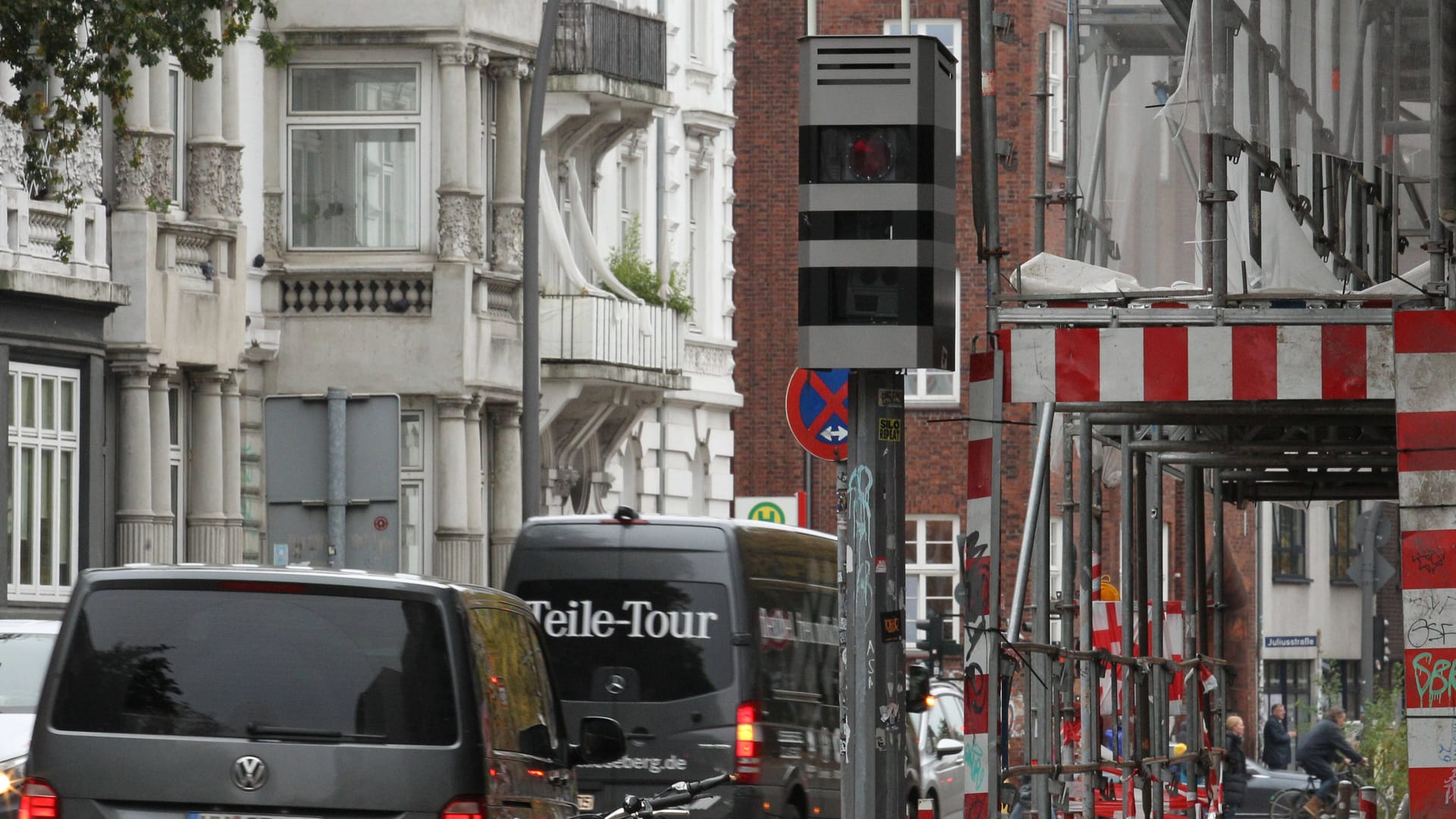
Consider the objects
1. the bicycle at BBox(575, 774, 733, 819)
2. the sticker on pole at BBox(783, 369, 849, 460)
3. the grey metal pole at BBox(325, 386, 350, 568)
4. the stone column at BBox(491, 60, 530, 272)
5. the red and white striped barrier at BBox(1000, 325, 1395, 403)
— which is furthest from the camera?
the stone column at BBox(491, 60, 530, 272)

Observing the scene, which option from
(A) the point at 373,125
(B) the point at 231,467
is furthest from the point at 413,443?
(A) the point at 373,125

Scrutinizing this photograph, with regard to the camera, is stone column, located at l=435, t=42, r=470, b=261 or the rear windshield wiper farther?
stone column, located at l=435, t=42, r=470, b=261

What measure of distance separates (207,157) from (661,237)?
45.1 ft

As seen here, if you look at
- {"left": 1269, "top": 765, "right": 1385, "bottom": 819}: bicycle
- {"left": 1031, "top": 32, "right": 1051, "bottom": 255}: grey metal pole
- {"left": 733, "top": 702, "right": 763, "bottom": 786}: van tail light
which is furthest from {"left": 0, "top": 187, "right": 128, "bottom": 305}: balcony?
{"left": 1269, "top": 765, "right": 1385, "bottom": 819}: bicycle

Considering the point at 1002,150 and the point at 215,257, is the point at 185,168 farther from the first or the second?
the point at 1002,150

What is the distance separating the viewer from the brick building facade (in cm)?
5650

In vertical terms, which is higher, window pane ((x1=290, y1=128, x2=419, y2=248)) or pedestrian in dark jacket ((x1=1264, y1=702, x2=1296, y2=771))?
window pane ((x1=290, y1=128, x2=419, y2=248))

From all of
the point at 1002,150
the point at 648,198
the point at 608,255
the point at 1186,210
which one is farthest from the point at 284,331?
the point at 1002,150

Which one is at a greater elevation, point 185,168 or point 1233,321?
point 185,168

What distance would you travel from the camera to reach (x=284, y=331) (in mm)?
33438

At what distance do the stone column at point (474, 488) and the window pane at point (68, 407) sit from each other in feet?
20.9

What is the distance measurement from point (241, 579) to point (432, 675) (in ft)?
2.46

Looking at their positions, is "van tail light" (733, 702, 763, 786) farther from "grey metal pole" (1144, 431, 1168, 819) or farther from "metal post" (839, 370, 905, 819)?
"metal post" (839, 370, 905, 819)

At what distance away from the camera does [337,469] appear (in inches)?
754
